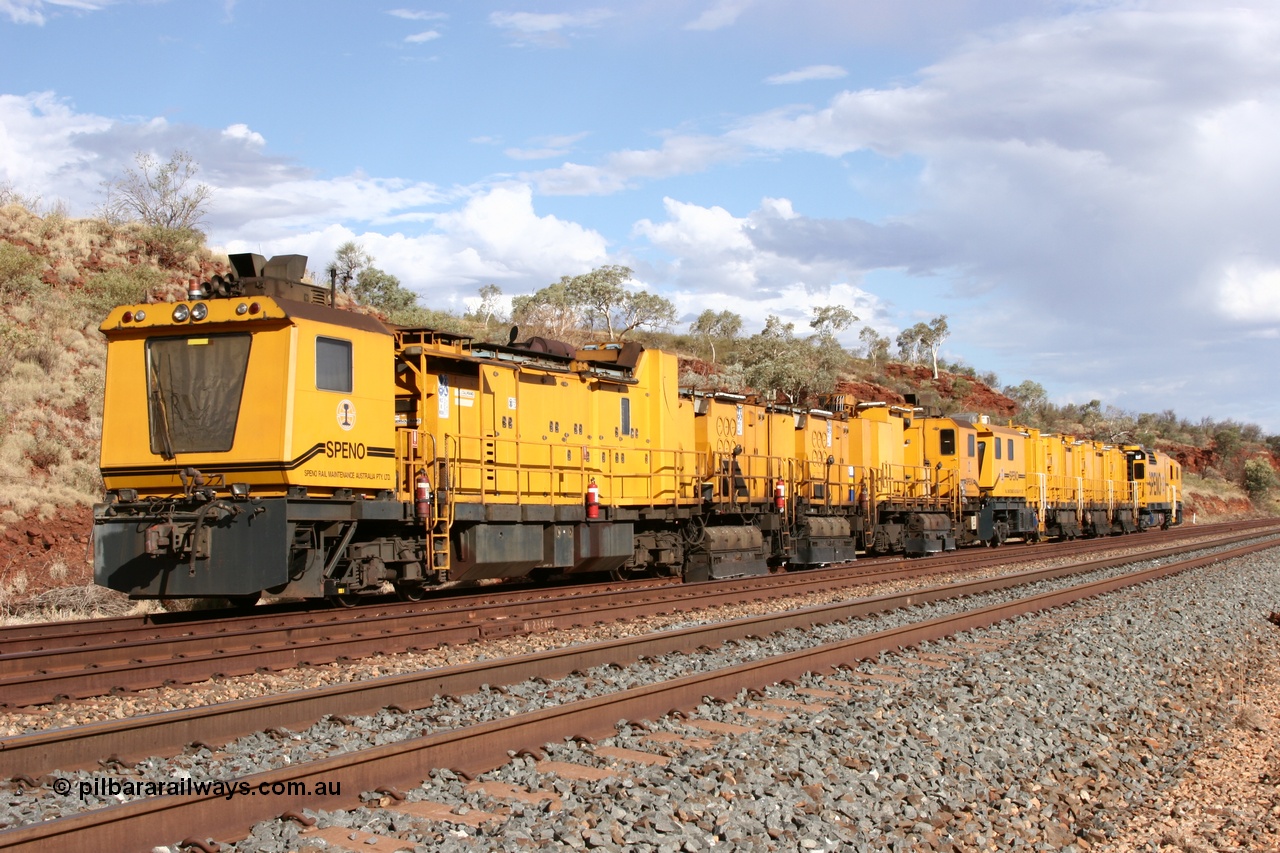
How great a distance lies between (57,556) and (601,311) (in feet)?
171

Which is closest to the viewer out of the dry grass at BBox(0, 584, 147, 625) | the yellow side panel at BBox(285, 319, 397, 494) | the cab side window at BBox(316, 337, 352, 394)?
the yellow side panel at BBox(285, 319, 397, 494)

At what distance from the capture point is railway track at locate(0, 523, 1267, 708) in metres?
8.60

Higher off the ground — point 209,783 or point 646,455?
point 646,455

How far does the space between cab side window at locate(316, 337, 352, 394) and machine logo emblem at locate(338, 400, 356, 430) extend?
151 millimetres

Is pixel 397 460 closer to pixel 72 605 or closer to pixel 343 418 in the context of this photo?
pixel 343 418

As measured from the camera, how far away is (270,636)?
413 inches

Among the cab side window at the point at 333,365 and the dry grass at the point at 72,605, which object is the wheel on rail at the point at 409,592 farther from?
the dry grass at the point at 72,605

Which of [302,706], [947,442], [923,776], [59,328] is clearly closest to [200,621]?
[302,706]

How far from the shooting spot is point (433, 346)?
46.4 ft

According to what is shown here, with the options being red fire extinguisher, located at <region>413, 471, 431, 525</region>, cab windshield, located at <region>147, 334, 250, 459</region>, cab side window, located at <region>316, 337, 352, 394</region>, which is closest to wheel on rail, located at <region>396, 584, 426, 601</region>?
red fire extinguisher, located at <region>413, 471, 431, 525</region>

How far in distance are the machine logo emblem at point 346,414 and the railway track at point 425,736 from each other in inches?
177

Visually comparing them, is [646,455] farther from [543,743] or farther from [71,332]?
[71,332]

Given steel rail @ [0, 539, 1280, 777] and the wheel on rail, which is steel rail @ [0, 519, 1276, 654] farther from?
steel rail @ [0, 539, 1280, 777]

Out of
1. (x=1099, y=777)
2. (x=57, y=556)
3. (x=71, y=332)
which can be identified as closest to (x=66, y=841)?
(x=1099, y=777)
